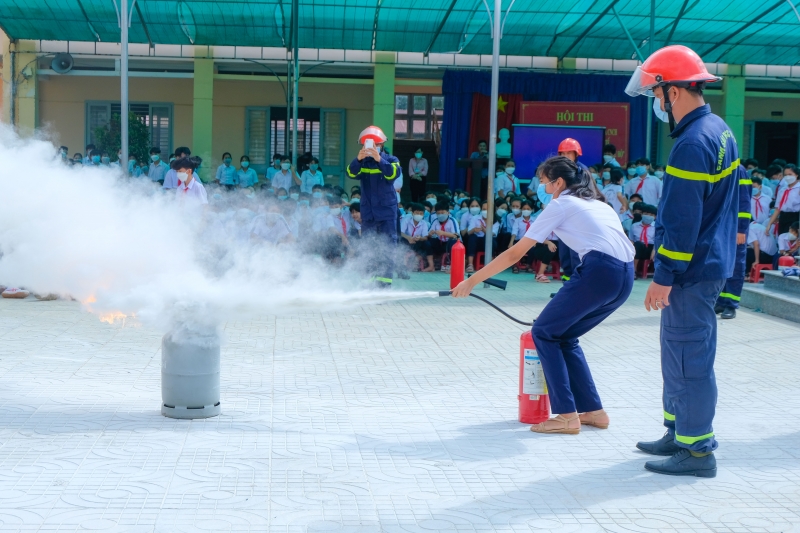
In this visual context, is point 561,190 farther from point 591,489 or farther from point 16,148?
point 16,148

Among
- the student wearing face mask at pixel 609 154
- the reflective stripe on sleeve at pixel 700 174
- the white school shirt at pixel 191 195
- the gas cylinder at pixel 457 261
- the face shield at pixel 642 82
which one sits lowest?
the gas cylinder at pixel 457 261

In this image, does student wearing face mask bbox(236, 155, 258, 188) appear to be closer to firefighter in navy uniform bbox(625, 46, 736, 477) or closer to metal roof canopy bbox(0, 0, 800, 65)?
metal roof canopy bbox(0, 0, 800, 65)

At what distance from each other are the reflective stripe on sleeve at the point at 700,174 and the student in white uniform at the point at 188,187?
780cm

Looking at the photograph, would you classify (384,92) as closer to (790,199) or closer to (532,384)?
(790,199)

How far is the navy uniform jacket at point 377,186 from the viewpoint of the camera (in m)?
12.2

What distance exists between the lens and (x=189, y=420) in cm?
549

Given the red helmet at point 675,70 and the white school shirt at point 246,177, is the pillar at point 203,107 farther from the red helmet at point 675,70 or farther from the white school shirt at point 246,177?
the red helmet at point 675,70

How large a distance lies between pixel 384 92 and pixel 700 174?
18734 mm

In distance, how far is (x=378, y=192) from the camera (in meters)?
12.3

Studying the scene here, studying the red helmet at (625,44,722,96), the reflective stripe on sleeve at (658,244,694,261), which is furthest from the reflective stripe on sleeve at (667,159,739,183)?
the red helmet at (625,44,722,96)

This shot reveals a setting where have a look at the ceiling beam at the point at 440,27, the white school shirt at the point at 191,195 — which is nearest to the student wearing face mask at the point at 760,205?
the ceiling beam at the point at 440,27

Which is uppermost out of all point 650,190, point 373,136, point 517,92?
point 517,92

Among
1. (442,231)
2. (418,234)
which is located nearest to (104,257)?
(442,231)

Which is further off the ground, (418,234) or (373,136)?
(373,136)
